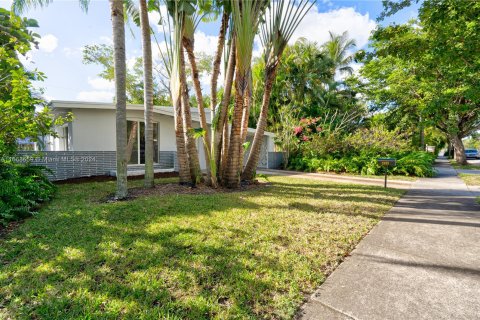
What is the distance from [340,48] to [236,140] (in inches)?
992

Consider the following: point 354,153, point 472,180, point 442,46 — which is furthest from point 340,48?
point 442,46

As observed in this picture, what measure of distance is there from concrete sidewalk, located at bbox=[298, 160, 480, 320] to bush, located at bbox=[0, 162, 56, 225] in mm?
5335

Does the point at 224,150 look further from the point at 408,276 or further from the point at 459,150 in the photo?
the point at 459,150

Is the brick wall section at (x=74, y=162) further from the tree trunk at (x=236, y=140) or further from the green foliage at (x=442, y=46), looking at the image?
the green foliage at (x=442, y=46)

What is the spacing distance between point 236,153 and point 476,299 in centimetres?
576

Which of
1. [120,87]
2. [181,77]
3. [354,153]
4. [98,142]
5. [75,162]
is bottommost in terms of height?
[75,162]

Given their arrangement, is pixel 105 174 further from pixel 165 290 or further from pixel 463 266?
pixel 463 266

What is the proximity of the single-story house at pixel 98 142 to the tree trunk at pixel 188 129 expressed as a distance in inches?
167

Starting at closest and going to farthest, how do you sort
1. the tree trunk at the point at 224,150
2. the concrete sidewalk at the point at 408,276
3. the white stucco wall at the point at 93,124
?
1. the concrete sidewalk at the point at 408,276
2. the tree trunk at the point at 224,150
3. the white stucco wall at the point at 93,124

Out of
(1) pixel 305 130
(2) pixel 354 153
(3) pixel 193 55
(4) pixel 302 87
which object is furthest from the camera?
(4) pixel 302 87

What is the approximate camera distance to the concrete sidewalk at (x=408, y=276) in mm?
2039

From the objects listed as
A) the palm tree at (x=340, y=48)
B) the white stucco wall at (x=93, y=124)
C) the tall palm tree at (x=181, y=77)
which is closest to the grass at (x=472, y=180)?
the tall palm tree at (x=181, y=77)

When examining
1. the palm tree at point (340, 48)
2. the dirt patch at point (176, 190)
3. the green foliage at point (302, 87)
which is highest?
the palm tree at point (340, 48)

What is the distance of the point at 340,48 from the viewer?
84.7 feet
